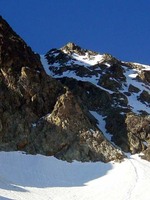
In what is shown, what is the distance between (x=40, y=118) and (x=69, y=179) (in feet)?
49.6

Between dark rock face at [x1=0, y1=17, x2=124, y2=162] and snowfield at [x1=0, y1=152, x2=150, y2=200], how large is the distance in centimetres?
222

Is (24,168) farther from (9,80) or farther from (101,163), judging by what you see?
(9,80)

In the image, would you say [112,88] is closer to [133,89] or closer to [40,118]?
[133,89]

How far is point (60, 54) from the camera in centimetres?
13375

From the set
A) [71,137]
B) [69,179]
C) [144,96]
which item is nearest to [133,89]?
[144,96]

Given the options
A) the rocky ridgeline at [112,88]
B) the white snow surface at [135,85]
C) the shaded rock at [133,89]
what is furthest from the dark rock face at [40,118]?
the shaded rock at [133,89]

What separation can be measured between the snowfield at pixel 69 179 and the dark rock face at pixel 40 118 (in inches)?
87.4

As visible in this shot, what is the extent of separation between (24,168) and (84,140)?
12927 mm

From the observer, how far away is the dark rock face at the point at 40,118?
214ft

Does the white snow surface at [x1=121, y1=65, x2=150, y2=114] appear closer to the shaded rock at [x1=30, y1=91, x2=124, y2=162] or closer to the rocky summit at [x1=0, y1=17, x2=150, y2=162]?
the rocky summit at [x1=0, y1=17, x2=150, y2=162]

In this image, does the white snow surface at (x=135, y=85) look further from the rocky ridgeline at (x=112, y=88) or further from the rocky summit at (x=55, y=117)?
the rocky summit at (x=55, y=117)

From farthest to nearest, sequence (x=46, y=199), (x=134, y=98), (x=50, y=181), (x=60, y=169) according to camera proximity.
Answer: (x=134, y=98) < (x=60, y=169) < (x=50, y=181) < (x=46, y=199)

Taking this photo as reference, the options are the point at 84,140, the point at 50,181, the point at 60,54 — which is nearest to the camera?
the point at 50,181

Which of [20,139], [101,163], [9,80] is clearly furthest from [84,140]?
[9,80]
